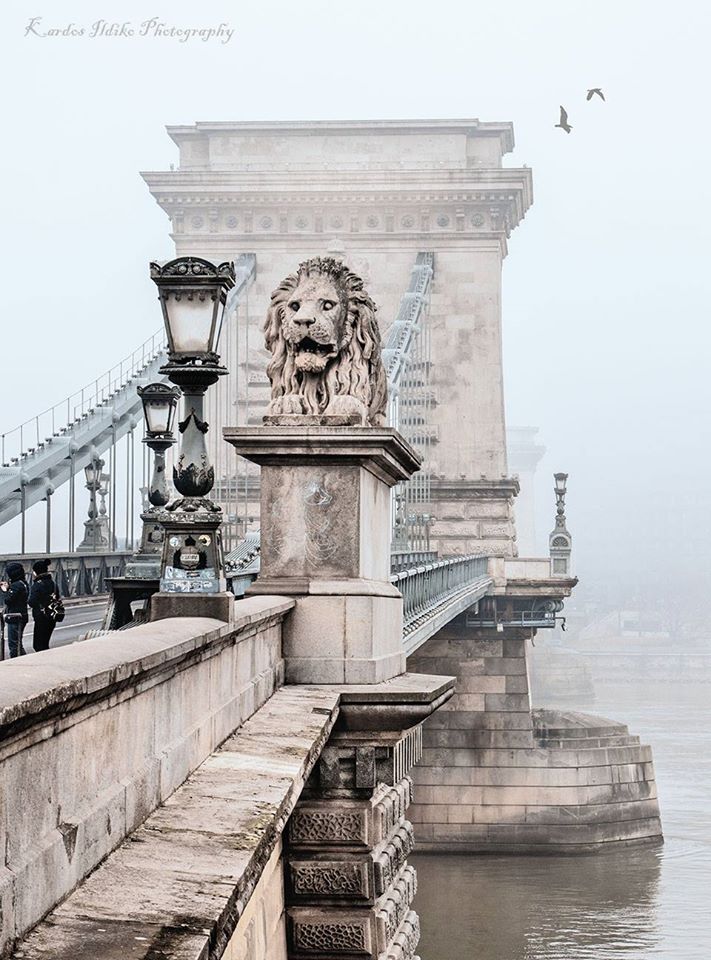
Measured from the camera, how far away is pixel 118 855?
17.8ft

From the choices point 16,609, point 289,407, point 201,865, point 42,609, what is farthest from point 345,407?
point 201,865

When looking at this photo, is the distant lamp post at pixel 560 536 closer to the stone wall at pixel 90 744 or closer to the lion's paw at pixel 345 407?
the lion's paw at pixel 345 407

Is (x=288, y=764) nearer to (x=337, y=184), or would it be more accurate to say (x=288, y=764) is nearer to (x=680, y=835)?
(x=680, y=835)

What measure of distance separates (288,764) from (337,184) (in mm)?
59819

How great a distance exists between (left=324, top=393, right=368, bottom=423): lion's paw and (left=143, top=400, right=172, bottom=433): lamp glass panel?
522 cm

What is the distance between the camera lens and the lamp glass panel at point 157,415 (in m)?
16.7

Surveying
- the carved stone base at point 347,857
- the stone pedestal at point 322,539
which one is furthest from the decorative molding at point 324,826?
the stone pedestal at point 322,539

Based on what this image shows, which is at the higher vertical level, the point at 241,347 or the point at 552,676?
the point at 241,347

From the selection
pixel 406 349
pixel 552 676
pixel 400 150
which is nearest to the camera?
pixel 406 349

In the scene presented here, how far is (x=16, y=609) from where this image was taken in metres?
16.4

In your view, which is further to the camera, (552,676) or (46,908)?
(552,676)

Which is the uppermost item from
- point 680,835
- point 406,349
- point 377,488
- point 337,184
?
point 337,184

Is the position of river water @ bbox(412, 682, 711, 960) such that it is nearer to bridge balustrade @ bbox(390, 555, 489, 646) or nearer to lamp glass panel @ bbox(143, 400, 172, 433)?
bridge balustrade @ bbox(390, 555, 489, 646)

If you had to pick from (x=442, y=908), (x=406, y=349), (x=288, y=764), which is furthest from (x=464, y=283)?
(x=288, y=764)
